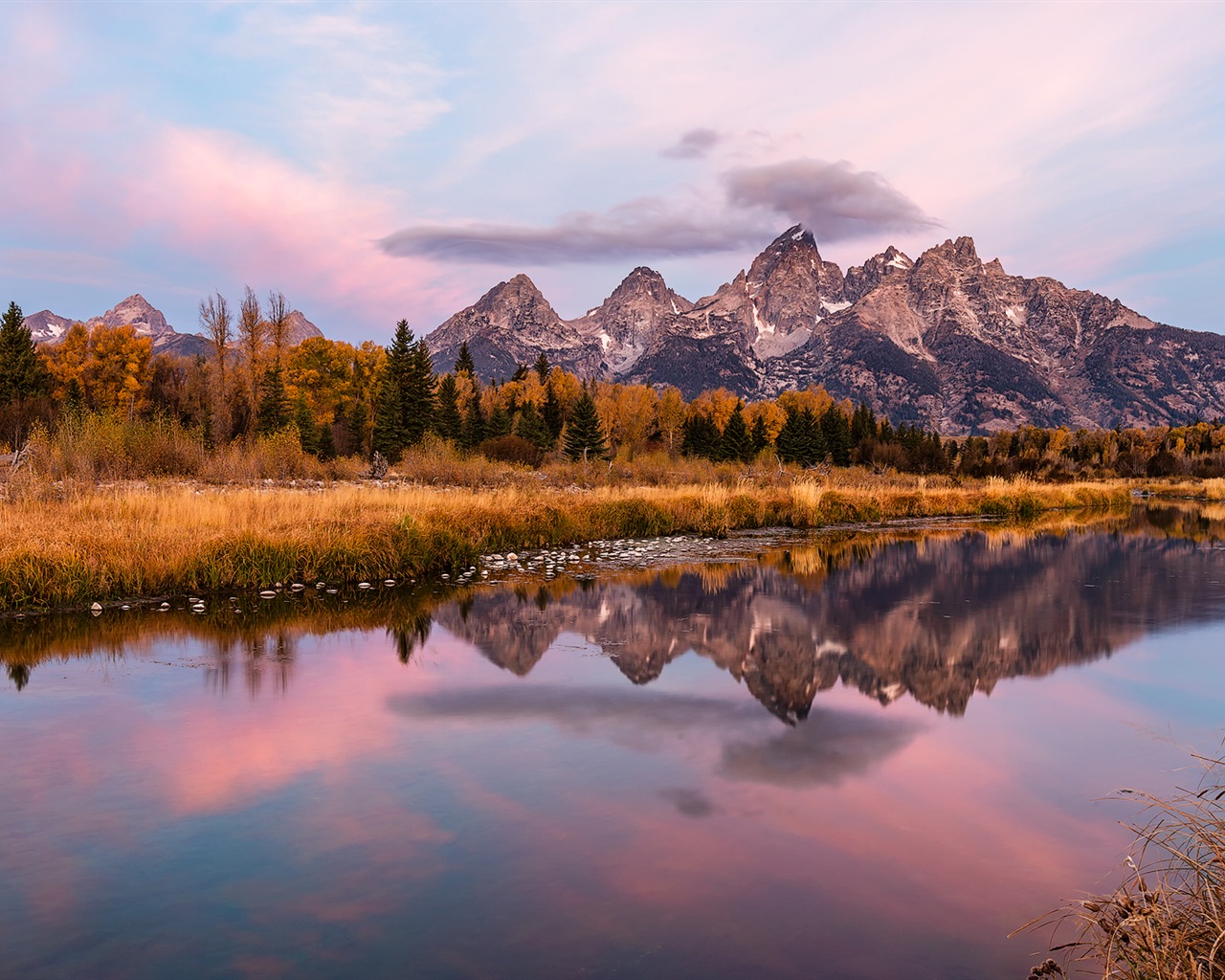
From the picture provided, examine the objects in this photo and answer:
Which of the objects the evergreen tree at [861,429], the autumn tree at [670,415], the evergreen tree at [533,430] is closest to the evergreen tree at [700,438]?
the autumn tree at [670,415]

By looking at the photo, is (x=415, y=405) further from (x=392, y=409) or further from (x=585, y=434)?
(x=585, y=434)

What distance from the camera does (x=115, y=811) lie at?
6.30m

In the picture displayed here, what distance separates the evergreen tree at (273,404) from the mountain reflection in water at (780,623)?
139 ft

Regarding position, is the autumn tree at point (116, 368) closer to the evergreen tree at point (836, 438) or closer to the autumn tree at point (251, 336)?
Result: the autumn tree at point (251, 336)

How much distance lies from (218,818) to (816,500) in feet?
93.0

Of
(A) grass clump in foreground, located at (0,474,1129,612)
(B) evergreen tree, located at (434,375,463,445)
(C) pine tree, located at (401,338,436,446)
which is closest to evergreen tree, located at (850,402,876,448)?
(B) evergreen tree, located at (434,375,463,445)

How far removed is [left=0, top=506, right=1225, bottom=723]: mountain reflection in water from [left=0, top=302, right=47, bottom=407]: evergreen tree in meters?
63.1

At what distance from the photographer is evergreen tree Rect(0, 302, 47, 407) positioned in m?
63.8

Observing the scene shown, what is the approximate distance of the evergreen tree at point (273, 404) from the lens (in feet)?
189

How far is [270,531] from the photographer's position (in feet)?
55.1

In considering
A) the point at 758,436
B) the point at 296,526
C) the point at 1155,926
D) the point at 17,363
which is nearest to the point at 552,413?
the point at 758,436

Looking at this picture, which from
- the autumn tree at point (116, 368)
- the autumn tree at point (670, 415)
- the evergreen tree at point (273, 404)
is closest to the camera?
the evergreen tree at point (273, 404)

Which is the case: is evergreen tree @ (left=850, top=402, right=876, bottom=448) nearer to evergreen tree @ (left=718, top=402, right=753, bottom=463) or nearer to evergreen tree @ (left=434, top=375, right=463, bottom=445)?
evergreen tree @ (left=718, top=402, right=753, bottom=463)

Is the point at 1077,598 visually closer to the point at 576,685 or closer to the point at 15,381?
the point at 576,685
